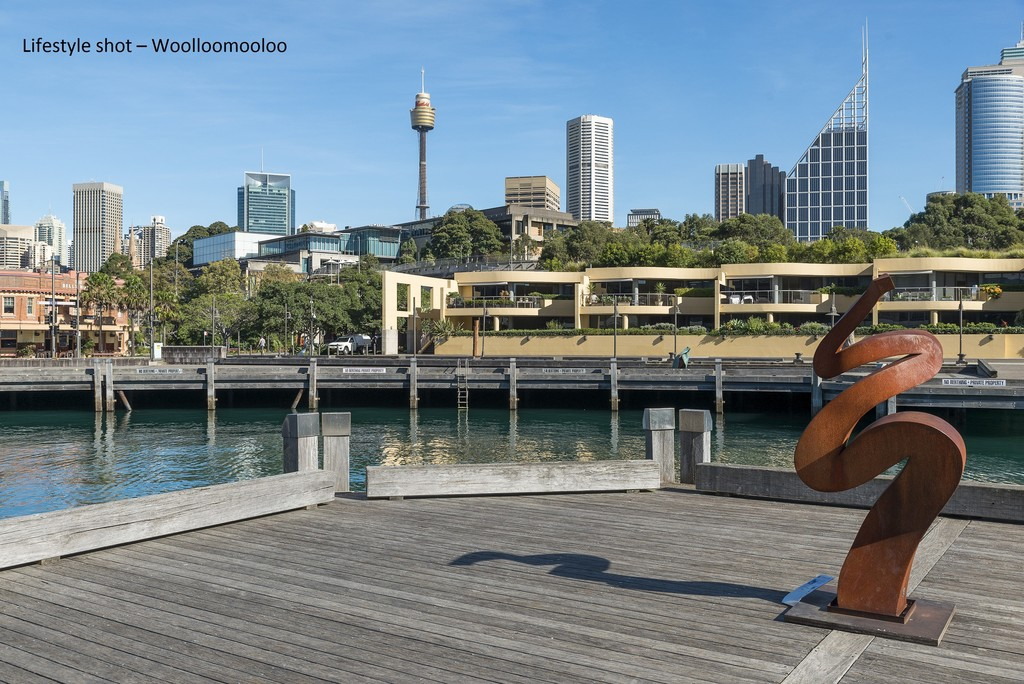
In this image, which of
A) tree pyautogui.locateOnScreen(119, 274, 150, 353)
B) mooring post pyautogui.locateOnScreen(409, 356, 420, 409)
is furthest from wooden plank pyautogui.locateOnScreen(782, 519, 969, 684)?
tree pyautogui.locateOnScreen(119, 274, 150, 353)

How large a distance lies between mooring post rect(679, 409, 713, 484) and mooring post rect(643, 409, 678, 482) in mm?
180

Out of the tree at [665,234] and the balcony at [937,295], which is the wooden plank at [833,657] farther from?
the tree at [665,234]

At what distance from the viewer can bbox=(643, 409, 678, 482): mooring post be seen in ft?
40.3

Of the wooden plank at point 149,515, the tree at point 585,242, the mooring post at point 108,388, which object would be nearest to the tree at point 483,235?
the tree at point 585,242

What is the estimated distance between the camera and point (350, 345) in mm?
82500

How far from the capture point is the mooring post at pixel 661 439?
12289mm

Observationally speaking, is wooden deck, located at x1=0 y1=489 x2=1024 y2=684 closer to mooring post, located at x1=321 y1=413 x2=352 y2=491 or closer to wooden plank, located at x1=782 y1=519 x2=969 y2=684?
wooden plank, located at x1=782 y1=519 x2=969 y2=684

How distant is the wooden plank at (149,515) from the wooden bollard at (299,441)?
0.35 m

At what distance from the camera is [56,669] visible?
5750 millimetres

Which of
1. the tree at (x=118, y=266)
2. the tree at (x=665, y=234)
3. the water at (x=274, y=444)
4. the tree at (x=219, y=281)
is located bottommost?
the water at (x=274, y=444)

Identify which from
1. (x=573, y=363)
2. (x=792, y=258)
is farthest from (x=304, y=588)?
(x=792, y=258)

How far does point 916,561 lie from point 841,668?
3.16 meters

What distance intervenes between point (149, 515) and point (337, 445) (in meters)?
2.84

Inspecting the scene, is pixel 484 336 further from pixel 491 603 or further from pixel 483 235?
pixel 483 235
